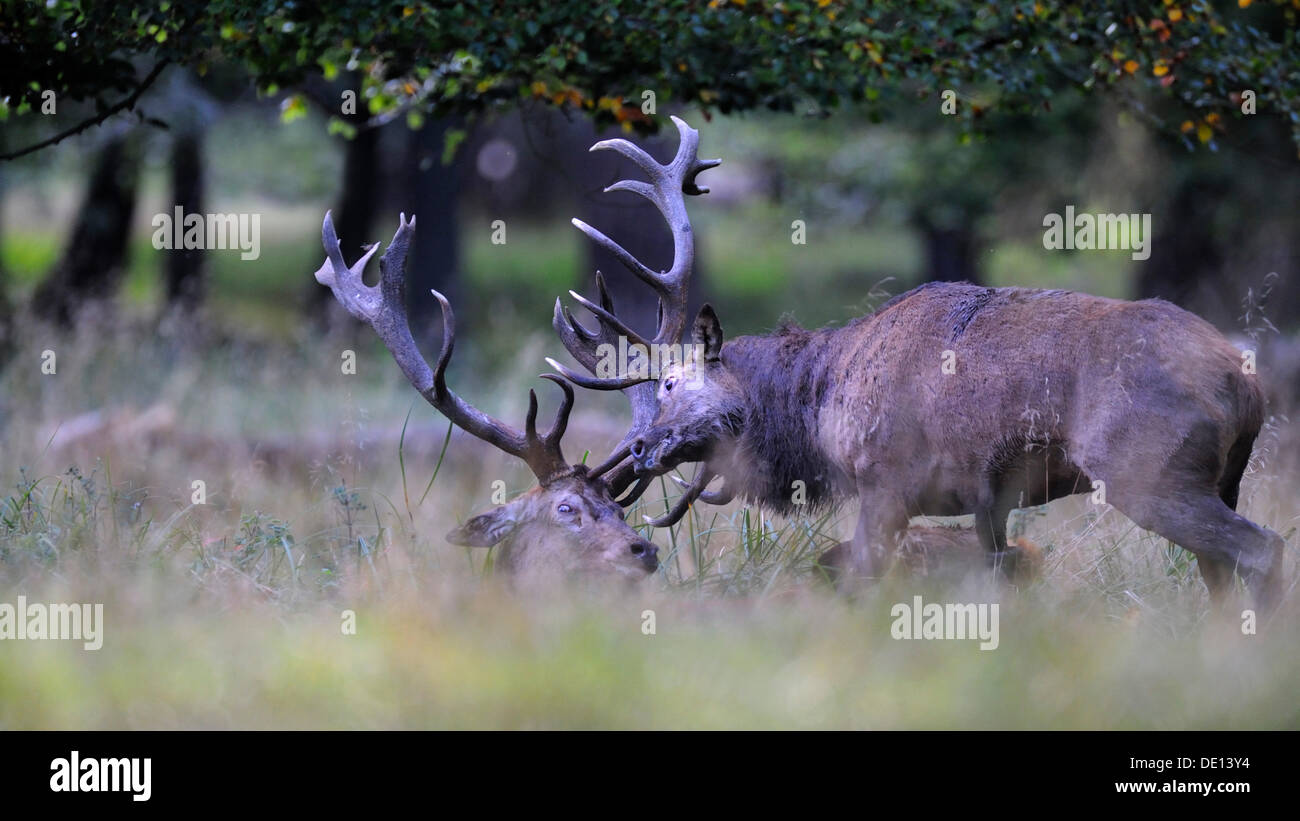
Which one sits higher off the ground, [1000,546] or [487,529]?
[487,529]

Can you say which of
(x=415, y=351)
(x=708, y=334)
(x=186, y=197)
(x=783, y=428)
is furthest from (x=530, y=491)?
(x=186, y=197)

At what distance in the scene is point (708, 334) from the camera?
6.51 meters

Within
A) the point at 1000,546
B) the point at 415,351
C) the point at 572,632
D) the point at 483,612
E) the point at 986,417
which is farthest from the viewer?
the point at 415,351

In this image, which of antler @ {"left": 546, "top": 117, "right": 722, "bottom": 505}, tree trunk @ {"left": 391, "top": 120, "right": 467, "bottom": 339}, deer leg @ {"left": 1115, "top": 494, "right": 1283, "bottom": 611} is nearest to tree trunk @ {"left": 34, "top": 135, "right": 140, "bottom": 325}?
tree trunk @ {"left": 391, "top": 120, "right": 467, "bottom": 339}

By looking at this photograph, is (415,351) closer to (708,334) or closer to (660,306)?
(660,306)

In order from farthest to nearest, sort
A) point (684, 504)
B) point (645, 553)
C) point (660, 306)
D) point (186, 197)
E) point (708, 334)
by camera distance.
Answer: point (186, 197) < point (660, 306) < point (708, 334) < point (684, 504) < point (645, 553)

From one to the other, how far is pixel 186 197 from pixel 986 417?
556 inches

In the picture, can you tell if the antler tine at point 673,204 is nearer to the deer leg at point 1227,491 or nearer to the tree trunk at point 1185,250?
the deer leg at point 1227,491

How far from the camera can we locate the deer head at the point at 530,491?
5914mm

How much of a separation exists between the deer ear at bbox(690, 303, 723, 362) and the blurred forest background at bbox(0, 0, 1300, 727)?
0.54m

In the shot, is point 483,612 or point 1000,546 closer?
point 483,612

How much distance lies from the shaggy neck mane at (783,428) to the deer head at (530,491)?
73cm

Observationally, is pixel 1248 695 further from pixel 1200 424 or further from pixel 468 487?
pixel 468 487

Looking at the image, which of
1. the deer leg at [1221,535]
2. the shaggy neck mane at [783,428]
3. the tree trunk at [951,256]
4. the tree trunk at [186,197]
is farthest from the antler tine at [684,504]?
the tree trunk at [951,256]
